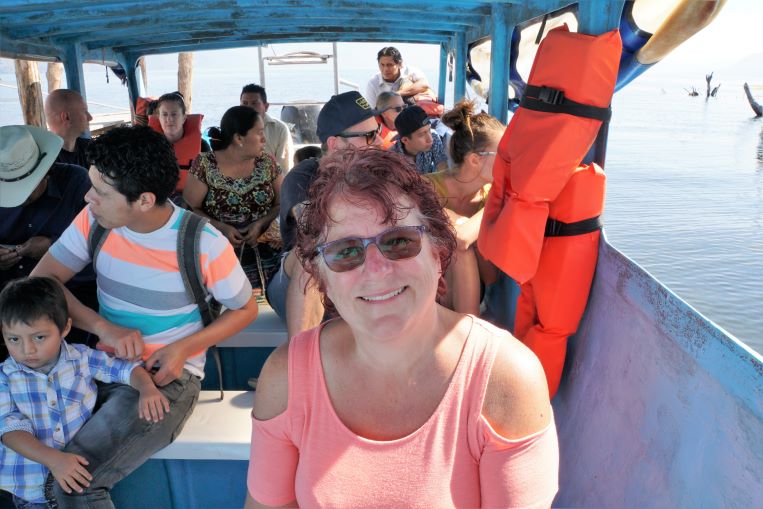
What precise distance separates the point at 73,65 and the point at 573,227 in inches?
152

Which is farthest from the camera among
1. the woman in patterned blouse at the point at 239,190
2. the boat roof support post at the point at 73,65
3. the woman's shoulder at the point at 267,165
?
the boat roof support post at the point at 73,65

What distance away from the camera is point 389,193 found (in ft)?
4.29

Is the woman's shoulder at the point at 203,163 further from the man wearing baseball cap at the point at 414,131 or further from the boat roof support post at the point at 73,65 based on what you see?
the boat roof support post at the point at 73,65

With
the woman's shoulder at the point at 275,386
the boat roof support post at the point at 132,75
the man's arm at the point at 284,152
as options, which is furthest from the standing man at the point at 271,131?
the woman's shoulder at the point at 275,386

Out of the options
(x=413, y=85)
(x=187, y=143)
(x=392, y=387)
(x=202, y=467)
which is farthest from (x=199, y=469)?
(x=413, y=85)

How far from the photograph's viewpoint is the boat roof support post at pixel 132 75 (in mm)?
5341

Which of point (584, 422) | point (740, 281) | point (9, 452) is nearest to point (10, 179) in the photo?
point (9, 452)

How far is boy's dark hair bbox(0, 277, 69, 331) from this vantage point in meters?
1.95

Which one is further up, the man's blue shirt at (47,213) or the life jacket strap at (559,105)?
the life jacket strap at (559,105)

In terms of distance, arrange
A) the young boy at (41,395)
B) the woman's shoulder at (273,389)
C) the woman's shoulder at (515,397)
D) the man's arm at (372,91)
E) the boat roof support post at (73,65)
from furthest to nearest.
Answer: the man's arm at (372,91) → the boat roof support post at (73,65) → the young boy at (41,395) → the woman's shoulder at (273,389) → the woman's shoulder at (515,397)

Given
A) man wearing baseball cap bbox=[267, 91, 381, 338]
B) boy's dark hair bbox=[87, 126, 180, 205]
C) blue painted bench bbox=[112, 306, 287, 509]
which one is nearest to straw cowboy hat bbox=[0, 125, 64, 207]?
boy's dark hair bbox=[87, 126, 180, 205]

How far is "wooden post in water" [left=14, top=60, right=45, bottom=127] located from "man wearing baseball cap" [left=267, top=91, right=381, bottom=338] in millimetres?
8763

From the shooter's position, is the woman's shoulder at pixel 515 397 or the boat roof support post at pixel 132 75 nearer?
the woman's shoulder at pixel 515 397

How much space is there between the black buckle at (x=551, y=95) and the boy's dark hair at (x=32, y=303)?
1.74 meters
